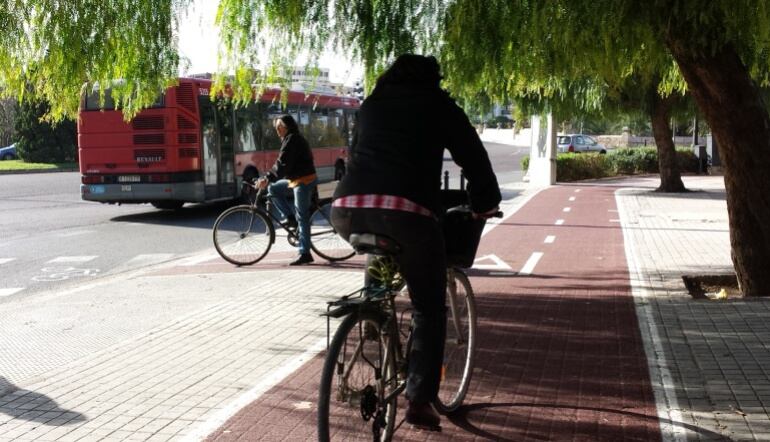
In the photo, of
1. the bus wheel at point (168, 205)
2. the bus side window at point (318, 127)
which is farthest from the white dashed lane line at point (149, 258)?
the bus side window at point (318, 127)

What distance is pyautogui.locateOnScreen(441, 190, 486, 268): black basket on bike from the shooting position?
4.32m

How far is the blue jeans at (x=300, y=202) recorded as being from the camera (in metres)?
10.9

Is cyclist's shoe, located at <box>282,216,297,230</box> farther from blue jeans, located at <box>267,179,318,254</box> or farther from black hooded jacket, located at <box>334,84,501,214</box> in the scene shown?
black hooded jacket, located at <box>334,84,501,214</box>

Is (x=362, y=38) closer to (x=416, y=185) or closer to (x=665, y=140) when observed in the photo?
(x=416, y=185)

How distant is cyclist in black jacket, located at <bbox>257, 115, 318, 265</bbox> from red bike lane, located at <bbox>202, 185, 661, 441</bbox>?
2.31 metres

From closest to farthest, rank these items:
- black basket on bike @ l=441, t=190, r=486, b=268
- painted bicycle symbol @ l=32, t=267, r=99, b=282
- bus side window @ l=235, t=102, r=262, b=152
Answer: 1. black basket on bike @ l=441, t=190, r=486, b=268
2. painted bicycle symbol @ l=32, t=267, r=99, b=282
3. bus side window @ l=235, t=102, r=262, b=152

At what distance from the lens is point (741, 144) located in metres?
8.27

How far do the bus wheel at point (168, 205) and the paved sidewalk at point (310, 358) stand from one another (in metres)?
9.32

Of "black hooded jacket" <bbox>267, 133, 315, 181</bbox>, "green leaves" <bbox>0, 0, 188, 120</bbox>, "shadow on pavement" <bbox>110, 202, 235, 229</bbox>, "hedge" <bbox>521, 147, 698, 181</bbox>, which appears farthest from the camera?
"hedge" <bbox>521, 147, 698, 181</bbox>

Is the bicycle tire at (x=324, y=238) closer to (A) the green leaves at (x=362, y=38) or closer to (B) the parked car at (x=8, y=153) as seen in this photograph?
(A) the green leaves at (x=362, y=38)

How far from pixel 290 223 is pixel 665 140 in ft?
59.2

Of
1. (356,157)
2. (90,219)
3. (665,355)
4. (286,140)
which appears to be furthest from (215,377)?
(90,219)

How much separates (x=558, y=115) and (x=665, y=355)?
20.7 metres

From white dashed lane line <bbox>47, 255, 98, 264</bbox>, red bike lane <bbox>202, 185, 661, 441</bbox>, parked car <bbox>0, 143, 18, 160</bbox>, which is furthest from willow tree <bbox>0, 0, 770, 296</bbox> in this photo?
parked car <bbox>0, 143, 18, 160</bbox>
